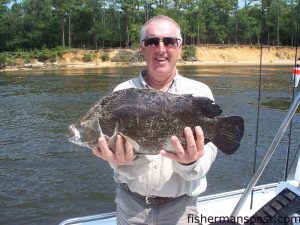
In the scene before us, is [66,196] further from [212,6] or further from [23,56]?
[212,6]

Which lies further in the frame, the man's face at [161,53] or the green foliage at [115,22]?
the green foliage at [115,22]

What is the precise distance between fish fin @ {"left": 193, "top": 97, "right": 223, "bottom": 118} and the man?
1.06 ft

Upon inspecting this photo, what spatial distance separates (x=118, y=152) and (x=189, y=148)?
0.57 meters

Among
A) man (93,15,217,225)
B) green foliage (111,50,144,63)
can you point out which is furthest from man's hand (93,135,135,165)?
green foliage (111,50,144,63)

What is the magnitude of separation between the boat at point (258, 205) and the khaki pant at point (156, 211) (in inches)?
3.7

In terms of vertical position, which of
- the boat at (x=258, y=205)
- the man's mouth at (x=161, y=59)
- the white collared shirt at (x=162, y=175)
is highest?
the man's mouth at (x=161, y=59)

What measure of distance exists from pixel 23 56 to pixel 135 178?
80472 mm

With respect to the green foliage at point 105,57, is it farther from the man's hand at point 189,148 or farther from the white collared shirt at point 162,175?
the man's hand at point 189,148

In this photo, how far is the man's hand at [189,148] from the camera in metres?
3.16

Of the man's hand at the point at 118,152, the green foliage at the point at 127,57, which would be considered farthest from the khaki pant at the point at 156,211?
the green foliage at the point at 127,57

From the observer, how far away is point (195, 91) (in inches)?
145

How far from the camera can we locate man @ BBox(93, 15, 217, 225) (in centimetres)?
348

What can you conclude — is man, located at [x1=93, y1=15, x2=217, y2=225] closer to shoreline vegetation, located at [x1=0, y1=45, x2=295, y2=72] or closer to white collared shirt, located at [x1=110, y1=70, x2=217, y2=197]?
white collared shirt, located at [x1=110, y1=70, x2=217, y2=197]

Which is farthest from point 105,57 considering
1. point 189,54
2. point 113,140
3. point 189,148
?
point 189,148
